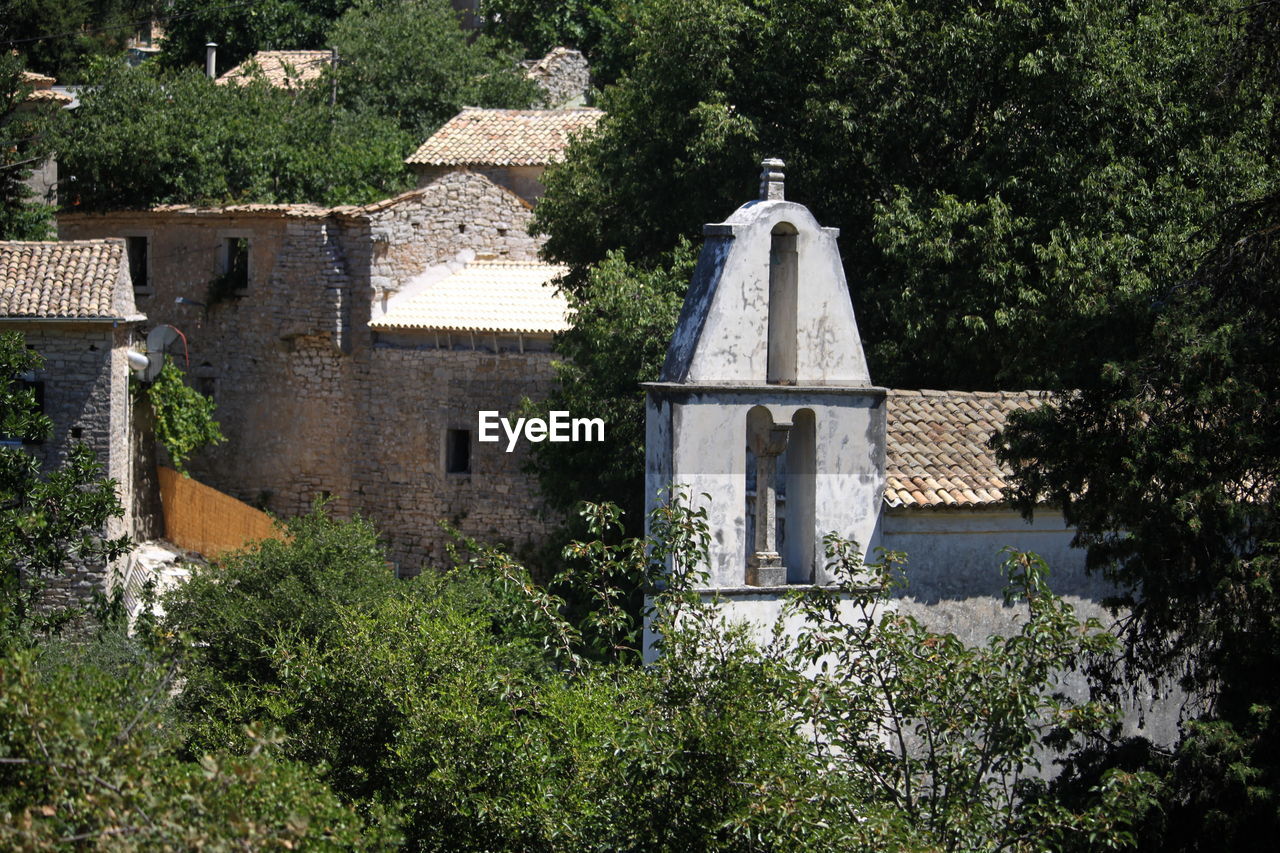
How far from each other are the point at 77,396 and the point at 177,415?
4.23 meters

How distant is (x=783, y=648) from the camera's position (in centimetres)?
1008

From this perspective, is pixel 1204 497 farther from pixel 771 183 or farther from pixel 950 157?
pixel 950 157

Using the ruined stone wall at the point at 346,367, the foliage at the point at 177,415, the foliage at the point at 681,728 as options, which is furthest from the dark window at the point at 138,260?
the foliage at the point at 681,728

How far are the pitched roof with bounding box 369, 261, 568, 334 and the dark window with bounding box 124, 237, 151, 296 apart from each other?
488 cm

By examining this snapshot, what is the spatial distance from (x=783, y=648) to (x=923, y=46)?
12.5m

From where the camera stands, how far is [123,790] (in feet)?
23.6

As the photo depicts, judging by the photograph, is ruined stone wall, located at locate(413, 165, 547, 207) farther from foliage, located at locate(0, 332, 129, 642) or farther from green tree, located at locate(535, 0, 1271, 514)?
foliage, located at locate(0, 332, 129, 642)

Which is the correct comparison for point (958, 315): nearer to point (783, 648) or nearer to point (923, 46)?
point (923, 46)

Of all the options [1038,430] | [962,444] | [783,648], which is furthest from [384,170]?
[783,648]

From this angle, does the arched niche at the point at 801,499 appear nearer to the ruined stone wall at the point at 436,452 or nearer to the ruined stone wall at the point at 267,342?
the ruined stone wall at the point at 436,452

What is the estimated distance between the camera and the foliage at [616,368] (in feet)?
62.5

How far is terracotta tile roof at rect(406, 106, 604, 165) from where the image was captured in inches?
1256

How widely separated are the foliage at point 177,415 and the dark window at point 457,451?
374 centimetres

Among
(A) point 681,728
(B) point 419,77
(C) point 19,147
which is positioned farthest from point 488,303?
(A) point 681,728
